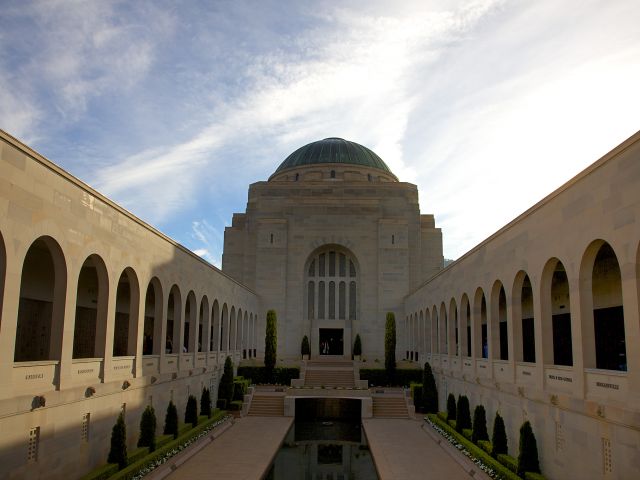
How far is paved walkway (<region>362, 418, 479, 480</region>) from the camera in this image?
17.6 metres

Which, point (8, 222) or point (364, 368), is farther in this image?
point (364, 368)

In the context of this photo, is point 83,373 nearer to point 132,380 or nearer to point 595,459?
point 132,380

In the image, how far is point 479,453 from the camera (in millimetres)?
18281

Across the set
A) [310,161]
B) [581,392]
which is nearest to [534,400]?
[581,392]

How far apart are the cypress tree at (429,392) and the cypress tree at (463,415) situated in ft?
20.8

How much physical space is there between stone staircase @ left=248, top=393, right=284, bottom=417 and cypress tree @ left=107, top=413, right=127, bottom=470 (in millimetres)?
14427

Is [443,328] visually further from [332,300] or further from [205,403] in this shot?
[332,300]

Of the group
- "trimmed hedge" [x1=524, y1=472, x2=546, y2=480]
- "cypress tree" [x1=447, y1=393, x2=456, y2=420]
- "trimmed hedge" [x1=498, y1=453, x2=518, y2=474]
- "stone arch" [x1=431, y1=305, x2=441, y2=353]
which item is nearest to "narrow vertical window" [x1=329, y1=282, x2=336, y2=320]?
"stone arch" [x1=431, y1=305, x2=441, y2=353]

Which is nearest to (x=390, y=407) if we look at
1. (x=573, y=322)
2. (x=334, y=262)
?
(x=334, y=262)

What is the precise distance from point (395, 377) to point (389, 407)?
185 inches

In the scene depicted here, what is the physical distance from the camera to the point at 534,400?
52.0 ft

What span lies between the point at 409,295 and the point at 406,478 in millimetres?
25341

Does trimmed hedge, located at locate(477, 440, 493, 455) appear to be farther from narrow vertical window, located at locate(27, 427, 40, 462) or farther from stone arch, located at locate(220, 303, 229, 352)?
stone arch, located at locate(220, 303, 229, 352)

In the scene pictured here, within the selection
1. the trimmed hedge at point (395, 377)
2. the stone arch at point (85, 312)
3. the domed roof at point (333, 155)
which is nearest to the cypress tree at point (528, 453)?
the stone arch at point (85, 312)
